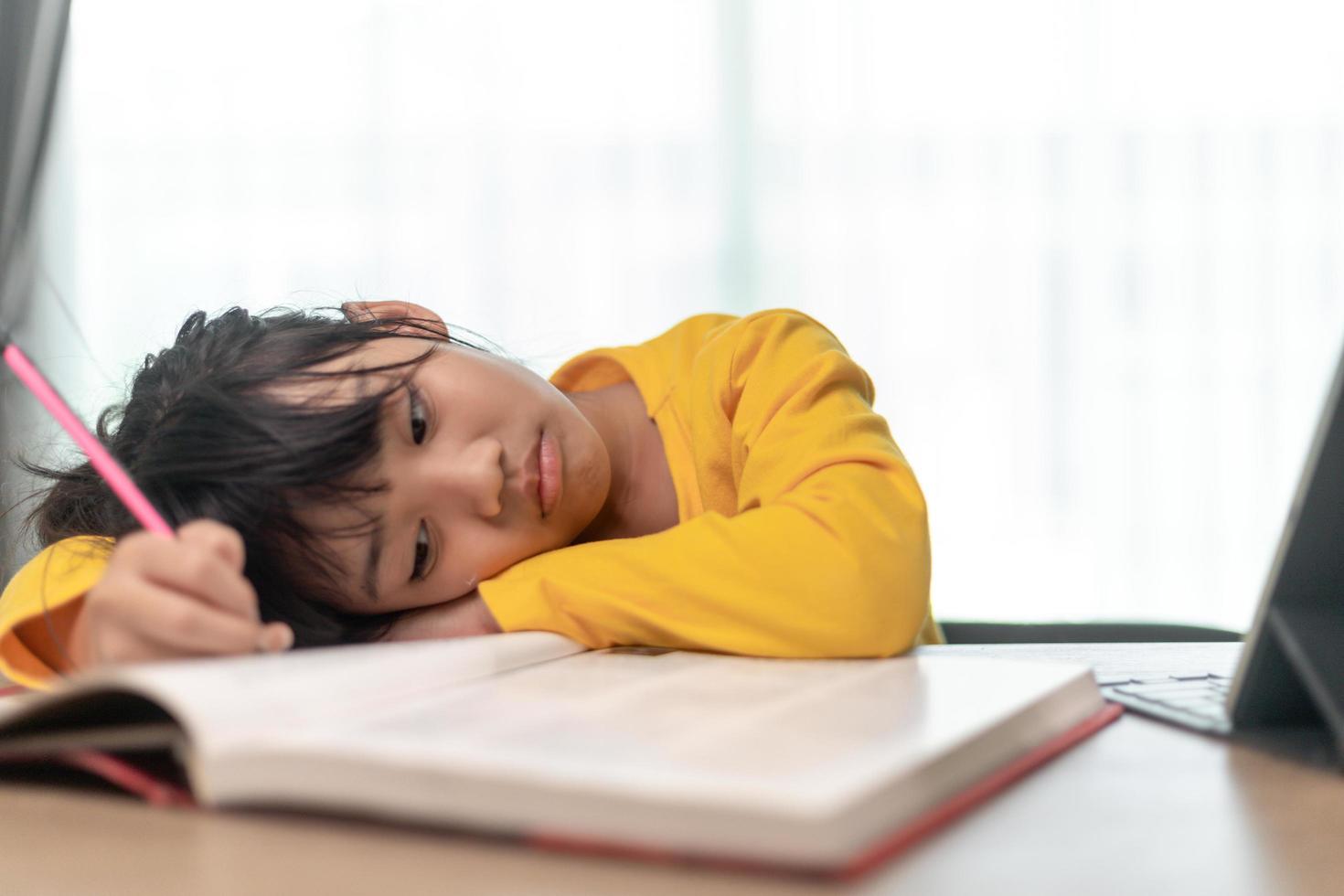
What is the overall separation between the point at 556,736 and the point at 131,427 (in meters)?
0.59

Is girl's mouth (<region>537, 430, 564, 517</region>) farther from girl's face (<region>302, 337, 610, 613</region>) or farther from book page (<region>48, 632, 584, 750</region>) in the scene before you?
book page (<region>48, 632, 584, 750</region>)

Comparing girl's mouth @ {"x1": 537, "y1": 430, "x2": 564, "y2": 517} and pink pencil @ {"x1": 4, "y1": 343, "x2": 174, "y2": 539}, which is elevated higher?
pink pencil @ {"x1": 4, "y1": 343, "x2": 174, "y2": 539}

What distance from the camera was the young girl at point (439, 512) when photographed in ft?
1.96

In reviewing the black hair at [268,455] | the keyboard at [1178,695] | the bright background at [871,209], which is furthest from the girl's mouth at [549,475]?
the bright background at [871,209]

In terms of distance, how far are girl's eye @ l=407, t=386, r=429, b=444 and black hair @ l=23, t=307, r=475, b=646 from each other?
1cm

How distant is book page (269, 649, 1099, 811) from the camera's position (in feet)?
0.97

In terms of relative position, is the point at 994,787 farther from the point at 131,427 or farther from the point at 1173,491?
the point at 1173,491

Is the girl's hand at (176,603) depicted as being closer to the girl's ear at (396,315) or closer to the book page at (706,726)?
the book page at (706,726)

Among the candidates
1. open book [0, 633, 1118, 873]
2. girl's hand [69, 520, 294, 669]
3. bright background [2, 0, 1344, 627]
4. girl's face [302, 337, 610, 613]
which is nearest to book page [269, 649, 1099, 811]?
open book [0, 633, 1118, 873]

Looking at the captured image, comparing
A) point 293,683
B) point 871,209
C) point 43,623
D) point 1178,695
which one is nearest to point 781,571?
point 1178,695

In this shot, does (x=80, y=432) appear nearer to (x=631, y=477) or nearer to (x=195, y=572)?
(x=195, y=572)

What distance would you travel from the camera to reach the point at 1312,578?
442 millimetres

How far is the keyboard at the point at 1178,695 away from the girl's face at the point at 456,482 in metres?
0.40

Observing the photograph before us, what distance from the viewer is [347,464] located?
704 millimetres
